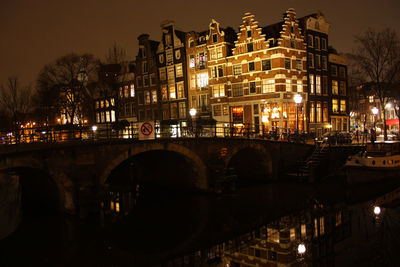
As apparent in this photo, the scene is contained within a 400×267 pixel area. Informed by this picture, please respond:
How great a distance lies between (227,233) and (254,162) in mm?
13539

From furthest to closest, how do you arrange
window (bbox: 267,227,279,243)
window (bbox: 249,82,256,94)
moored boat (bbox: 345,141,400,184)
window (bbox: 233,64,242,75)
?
window (bbox: 233,64,242,75), window (bbox: 249,82,256,94), moored boat (bbox: 345,141,400,184), window (bbox: 267,227,279,243)

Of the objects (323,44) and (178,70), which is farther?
(178,70)

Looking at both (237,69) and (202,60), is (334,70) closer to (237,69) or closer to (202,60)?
(237,69)

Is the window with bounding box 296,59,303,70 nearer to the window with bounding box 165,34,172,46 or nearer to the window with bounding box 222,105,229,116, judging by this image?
the window with bounding box 222,105,229,116

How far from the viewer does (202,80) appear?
4450 cm

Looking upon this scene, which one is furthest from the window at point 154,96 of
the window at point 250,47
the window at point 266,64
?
the window at point 266,64

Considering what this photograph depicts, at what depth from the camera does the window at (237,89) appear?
40500 mm

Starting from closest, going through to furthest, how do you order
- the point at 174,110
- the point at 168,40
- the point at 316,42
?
the point at 316,42
the point at 168,40
the point at 174,110

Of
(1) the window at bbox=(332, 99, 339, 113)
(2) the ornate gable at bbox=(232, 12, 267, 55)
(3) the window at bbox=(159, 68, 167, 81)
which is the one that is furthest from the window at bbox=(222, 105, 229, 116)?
(1) the window at bbox=(332, 99, 339, 113)

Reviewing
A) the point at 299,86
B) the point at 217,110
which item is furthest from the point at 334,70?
the point at 217,110

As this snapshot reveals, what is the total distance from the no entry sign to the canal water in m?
4.48

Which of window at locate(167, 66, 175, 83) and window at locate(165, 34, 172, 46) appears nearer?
window at locate(167, 66, 175, 83)

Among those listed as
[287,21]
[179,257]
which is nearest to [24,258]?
[179,257]

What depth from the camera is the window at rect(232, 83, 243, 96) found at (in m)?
40.5
